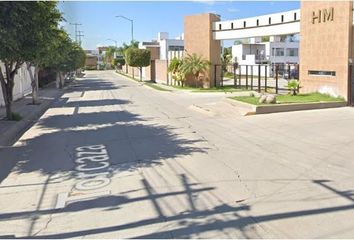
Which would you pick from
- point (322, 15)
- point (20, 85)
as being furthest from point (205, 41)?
point (322, 15)

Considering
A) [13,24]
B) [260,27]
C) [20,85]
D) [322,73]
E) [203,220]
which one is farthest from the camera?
[20,85]

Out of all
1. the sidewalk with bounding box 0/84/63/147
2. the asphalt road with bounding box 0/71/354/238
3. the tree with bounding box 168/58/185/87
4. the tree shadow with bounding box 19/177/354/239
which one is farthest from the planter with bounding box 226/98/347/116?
the tree with bounding box 168/58/185/87

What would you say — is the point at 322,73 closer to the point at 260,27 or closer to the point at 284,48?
the point at 260,27

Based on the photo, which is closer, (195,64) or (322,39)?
(322,39)

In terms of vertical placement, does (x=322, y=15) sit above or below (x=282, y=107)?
above

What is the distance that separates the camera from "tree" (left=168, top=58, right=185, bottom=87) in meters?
37.5

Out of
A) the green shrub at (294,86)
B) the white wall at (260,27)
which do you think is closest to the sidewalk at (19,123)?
the green shrub at (294,86)

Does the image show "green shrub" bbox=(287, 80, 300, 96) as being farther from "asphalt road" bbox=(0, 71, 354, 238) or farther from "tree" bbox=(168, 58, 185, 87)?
"tree" bbox=(168, 58, 185, 87)

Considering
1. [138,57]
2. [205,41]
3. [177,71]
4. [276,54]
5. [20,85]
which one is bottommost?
[20,85]

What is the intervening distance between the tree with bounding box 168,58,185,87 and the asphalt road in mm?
22833

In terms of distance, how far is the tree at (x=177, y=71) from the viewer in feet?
123

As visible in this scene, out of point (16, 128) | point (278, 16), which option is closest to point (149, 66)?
point (278, 16)

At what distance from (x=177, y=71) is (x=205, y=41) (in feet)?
15.4

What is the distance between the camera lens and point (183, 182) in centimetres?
784
